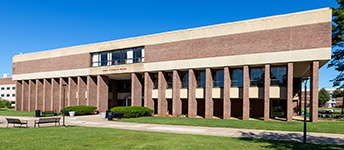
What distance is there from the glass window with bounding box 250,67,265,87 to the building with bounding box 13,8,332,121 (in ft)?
0.36

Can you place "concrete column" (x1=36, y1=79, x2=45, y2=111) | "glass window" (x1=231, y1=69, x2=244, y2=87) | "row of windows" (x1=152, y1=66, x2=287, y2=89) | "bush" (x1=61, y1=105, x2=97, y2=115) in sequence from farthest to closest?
"concrete column" (x1=36, y1=79, x2=45, y2=111) → "bush" (x1=61, y1=105, x2=97, y2=115) → "glass window" (x1=231, y1=69, x2=244, y2=87) → "row of windows" (x1=152, y1=66, x2=287, y2=89)

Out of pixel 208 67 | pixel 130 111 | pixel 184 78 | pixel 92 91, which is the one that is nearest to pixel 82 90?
pixel 92 91

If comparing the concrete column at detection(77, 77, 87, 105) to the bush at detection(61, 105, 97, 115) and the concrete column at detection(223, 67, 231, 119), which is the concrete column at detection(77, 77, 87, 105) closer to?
the bush at detection(61, 105, 97, 115)

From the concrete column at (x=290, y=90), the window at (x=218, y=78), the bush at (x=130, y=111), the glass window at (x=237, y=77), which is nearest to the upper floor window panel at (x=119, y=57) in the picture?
the bush at (x=130, y=111)

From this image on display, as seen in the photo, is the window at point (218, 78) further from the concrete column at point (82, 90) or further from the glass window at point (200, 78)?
the concrete column at point (82, 90)

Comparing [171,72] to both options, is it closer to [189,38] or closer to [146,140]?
[189,38]

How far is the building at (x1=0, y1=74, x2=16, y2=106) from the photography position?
74438mm

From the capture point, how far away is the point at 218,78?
2950 cm

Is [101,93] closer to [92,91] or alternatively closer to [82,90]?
[92,91]

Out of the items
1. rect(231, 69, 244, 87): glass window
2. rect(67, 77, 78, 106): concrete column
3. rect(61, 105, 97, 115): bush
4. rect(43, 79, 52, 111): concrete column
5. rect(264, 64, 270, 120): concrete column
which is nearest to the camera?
rect(264, 64, 270, 120): concrete column

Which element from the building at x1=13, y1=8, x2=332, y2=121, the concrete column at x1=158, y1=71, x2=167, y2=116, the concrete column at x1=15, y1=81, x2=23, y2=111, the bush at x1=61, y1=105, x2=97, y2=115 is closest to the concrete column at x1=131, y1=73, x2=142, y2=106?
the building at x1=13, y1=8, x2=332, y2=121

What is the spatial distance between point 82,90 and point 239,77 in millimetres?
25628

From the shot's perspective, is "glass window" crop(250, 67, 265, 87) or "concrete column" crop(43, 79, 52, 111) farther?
"concrete column" crop(43, 79, 52, 111)

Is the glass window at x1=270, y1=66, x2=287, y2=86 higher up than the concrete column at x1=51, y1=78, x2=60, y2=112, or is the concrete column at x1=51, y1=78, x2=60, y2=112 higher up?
the glass window at x1=270, y1=66, x2=287, y2=86
